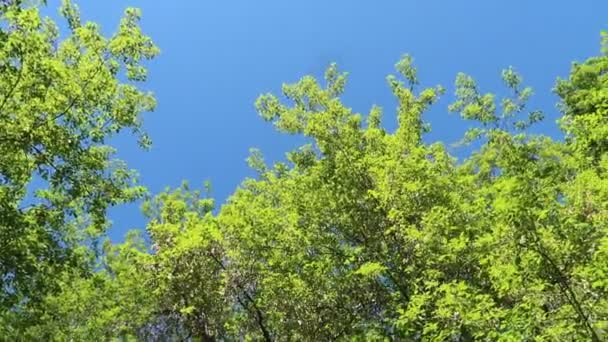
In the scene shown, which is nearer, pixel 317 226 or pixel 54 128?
pixel 54 128

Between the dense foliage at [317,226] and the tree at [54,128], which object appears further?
the tree at [54,128]

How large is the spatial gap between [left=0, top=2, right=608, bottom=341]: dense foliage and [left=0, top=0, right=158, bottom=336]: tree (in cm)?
4

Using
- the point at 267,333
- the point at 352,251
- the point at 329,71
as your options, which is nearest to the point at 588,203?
the point at 352,251

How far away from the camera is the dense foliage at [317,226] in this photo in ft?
30.8

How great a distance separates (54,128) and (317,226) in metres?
7.53

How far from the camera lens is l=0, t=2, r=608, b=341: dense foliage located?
9.40 m

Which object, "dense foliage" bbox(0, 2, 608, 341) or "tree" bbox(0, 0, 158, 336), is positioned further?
"tree" bbox(0, 0, 158, 336)

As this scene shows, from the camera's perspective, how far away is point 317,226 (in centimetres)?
1673

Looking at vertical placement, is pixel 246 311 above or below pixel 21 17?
below

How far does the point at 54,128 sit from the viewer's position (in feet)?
40.1

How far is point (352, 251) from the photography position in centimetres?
1608

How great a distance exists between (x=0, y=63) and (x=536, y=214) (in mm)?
9983

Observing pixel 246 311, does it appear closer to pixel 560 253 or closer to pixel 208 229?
pixel 208 229

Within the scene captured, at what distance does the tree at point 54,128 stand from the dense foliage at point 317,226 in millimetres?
44
